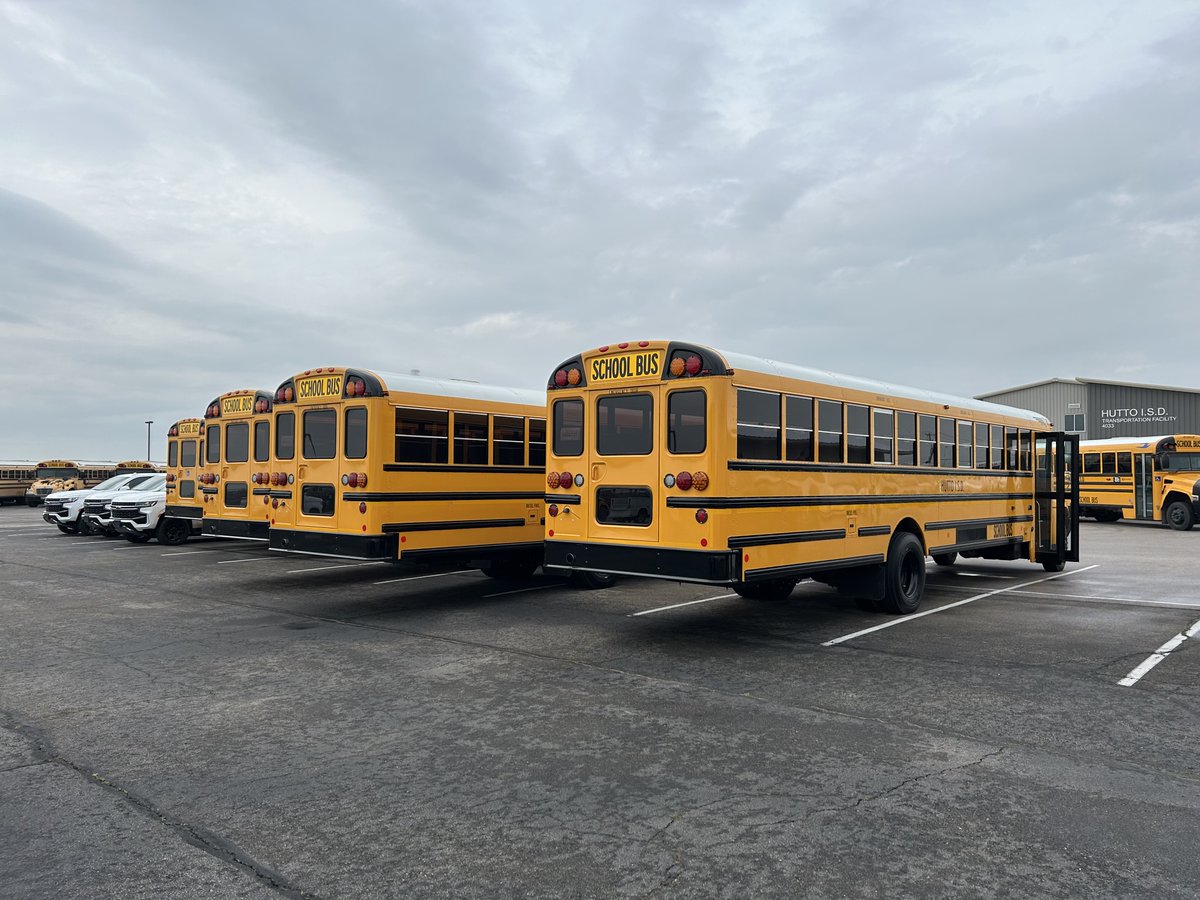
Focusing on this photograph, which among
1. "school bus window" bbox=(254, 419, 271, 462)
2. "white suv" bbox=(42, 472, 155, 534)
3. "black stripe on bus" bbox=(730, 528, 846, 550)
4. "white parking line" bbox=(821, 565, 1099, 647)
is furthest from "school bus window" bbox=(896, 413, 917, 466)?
"white suv" bbox=(42, 472, 155, 534)

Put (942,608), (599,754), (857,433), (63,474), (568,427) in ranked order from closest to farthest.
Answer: (599,754) → (568,427) → (857,433) → (942,608) → (63,474)

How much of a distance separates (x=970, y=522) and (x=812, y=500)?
3.96m

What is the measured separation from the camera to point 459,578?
43.9 feet

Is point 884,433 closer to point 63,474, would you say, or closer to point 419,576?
point 419,576

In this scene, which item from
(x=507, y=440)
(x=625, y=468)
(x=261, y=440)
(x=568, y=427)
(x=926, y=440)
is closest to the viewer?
(x=625, y=468)

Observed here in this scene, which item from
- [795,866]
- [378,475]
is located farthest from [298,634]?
[795,866]

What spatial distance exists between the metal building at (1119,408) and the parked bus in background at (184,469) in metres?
35.1

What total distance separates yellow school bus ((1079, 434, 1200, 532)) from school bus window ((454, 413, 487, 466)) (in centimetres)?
2118

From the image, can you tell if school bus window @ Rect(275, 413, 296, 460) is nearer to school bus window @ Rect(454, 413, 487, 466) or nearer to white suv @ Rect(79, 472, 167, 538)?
school bus window @ Rect(454, 413, 487, 466)

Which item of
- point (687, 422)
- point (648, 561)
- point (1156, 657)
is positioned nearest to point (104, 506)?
point (648, 561)

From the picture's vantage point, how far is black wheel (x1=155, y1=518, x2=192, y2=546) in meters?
19.6

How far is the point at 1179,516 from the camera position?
2438 centimetres

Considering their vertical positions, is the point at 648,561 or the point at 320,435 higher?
the point at 320,435

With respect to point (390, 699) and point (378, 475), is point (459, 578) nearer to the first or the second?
point (378, 475)
